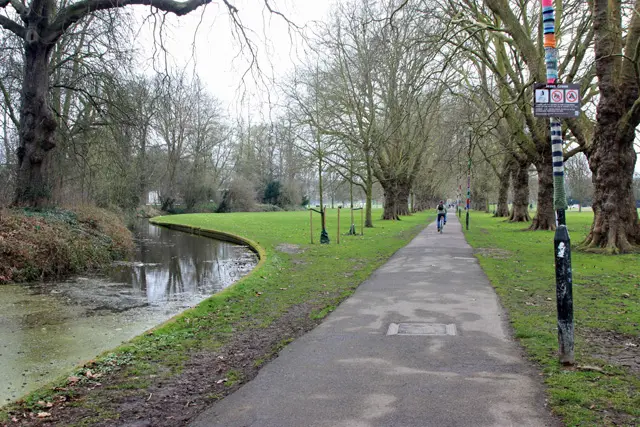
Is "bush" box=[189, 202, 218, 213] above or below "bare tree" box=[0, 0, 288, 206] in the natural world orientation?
below

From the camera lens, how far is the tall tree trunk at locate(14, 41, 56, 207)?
14.8 metres

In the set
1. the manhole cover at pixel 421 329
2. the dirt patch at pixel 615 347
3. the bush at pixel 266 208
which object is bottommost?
the dirt patch at pixel 615 347

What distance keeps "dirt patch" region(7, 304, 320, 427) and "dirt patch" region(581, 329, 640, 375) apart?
11.1 ft

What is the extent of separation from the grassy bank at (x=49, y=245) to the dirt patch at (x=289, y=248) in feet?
18.1

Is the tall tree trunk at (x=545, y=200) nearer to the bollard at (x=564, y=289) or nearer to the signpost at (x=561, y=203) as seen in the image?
the signpost at (x=561, y=203)

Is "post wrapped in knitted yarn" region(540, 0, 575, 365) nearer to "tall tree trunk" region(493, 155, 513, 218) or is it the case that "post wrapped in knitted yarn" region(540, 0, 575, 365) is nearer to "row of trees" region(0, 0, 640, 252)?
"row of trees" region(0, 0, 640, 252)

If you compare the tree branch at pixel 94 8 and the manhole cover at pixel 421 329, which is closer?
the manhole cover at pixel 421 329

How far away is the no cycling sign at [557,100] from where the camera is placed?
186 inches

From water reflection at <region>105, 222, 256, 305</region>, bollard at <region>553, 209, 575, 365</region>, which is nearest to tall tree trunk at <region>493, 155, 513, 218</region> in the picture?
water reflection at <region>105, 222, 256, 305</region>

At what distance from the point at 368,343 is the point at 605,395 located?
7.85 ft

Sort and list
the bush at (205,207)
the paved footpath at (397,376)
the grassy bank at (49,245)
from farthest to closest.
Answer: the bush at (205,207) < the grassy bank at (49,245) < the paved footpath at (397,376)

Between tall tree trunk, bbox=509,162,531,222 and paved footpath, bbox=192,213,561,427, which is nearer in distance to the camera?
paved footpath, bbox=192,213,561,427

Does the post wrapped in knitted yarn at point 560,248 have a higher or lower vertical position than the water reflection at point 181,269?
higher

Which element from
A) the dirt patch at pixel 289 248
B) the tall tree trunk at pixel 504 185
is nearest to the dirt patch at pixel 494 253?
the dirt patch at pixel 289 248
